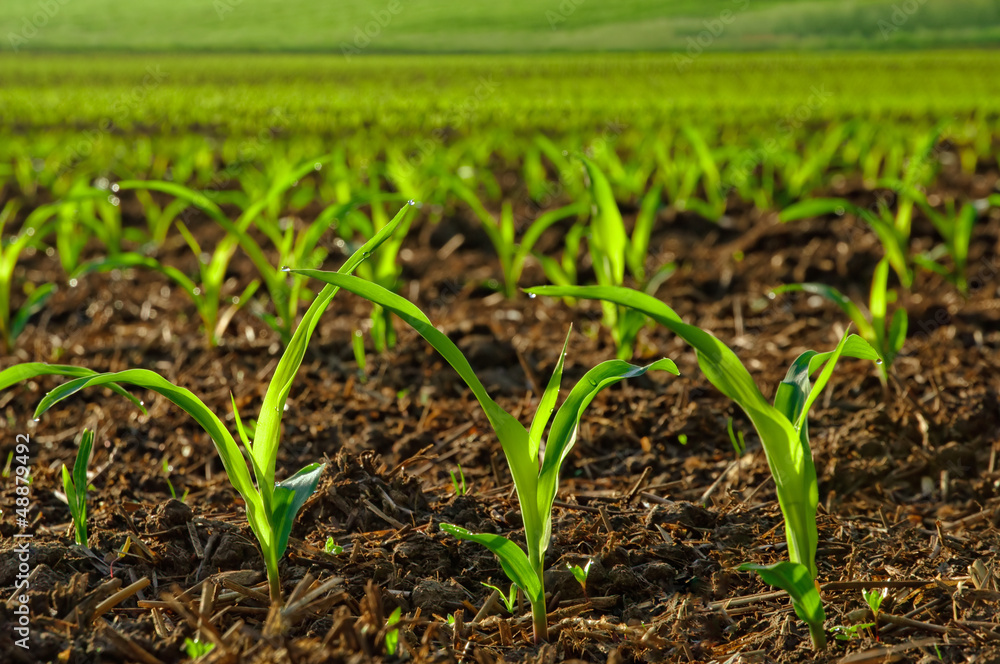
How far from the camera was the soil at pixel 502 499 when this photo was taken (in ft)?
3.64

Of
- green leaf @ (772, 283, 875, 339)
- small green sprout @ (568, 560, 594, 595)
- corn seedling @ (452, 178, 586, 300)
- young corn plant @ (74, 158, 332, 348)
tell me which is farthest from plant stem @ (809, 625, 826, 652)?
corn seedling @ (452, 178, 586, 300)

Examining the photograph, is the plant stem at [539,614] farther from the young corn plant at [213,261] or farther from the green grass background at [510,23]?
the green grass background at [510,23]

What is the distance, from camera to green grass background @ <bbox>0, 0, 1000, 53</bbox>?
557cm

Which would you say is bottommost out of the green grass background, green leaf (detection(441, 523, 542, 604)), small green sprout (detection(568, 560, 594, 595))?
small green sprout (detection(568, 560, 594, 595))

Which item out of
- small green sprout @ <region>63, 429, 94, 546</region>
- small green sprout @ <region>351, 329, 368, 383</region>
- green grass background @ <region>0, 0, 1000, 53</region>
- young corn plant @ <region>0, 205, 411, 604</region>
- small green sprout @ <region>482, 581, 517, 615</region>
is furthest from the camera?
green grass background @ <region>0, 0, 1000, 53</region>

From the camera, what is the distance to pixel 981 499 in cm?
A: 164

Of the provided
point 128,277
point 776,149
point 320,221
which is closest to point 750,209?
point 776,149

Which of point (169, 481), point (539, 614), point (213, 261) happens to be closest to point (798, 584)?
point (539, 614)

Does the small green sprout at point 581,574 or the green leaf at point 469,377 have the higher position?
the green leaf at point 469,377

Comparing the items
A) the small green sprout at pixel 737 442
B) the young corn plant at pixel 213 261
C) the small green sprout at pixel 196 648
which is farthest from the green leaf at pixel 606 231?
the small green sprout at pixel 196 648

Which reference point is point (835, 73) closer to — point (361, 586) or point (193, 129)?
point (193, 129)

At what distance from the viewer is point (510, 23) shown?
12023mm

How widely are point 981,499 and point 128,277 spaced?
337 centimetres

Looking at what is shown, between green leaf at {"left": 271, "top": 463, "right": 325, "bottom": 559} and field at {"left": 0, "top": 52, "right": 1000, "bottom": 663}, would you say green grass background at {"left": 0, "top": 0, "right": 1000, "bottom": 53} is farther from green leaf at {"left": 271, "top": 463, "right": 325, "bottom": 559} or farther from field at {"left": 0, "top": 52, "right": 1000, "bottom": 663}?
green leaf at {"left": 271, "top": 463, "right": 325, "bottom": 559}
